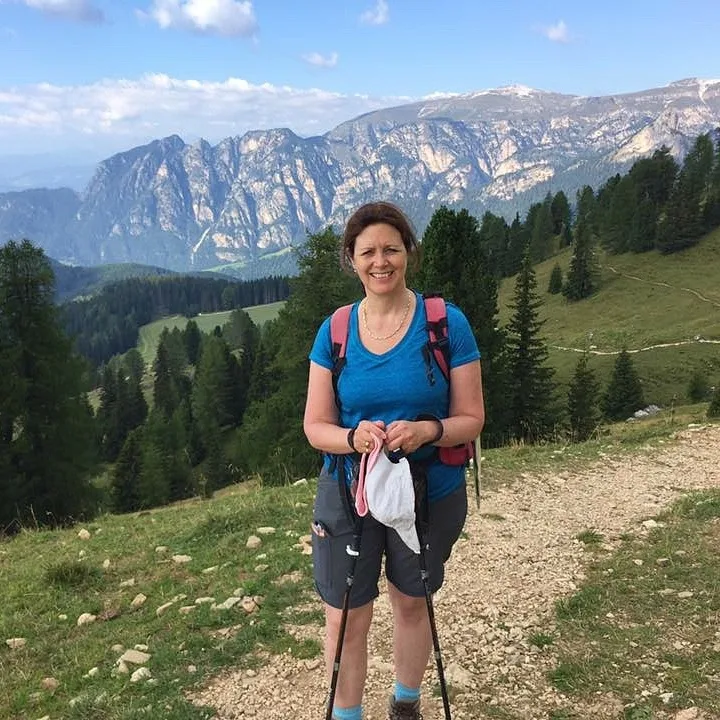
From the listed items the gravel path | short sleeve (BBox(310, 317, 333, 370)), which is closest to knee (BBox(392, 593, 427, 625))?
the gravel path

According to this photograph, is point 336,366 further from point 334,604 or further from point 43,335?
point 43,335

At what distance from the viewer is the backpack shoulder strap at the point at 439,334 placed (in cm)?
345

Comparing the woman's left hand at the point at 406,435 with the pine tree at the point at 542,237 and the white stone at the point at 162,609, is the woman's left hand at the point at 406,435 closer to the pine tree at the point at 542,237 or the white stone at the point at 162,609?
the white stone at the point at 162,609

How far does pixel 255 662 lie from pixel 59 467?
63.9 ft

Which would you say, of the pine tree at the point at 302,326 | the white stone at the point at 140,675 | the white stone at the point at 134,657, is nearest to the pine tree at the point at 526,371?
the pine tree at the point at 302,326

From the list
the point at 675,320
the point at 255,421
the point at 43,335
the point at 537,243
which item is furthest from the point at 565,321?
the point at 43,335

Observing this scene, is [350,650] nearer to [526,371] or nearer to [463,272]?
[463,272]

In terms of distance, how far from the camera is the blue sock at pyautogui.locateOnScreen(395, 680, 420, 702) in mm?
4129

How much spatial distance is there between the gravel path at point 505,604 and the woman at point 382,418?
51.7 inches

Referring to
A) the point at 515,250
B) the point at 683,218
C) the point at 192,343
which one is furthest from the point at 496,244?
the point at 192,343

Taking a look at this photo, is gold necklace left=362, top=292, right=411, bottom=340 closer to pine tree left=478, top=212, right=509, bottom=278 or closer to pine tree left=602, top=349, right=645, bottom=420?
pine tree left=602, top=349, right=645, bottom=420

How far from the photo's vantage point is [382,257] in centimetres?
356

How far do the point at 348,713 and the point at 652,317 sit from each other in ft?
239

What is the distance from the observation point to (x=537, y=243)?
11731 cm
